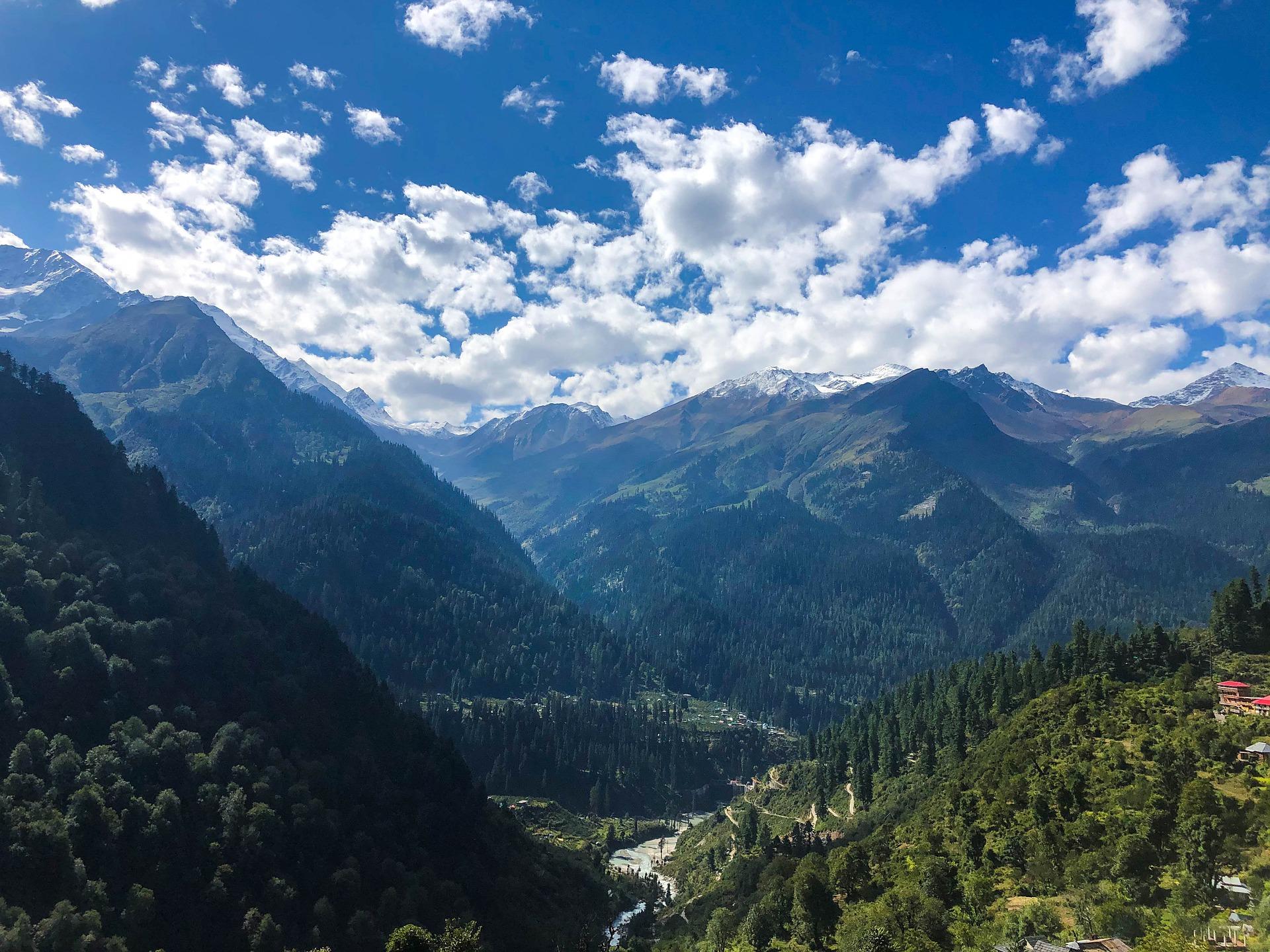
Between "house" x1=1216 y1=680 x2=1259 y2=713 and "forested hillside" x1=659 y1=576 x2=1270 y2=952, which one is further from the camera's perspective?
Result: "house" x1=1216 y1=680 x2=1259 y2=713

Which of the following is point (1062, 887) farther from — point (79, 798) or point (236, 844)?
point (79, 798)

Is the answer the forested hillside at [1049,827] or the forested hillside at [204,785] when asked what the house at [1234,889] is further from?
the forested hillside at [204,785]

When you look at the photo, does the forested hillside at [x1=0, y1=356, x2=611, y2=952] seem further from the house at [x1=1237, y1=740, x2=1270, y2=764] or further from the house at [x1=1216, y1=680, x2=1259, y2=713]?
the house at [x1=1216, y1=680, x2=1259, y2=713]

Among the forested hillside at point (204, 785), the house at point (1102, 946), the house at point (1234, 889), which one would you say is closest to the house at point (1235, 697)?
the house at point (1234, 889)

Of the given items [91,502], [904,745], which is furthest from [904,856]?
[91,502]

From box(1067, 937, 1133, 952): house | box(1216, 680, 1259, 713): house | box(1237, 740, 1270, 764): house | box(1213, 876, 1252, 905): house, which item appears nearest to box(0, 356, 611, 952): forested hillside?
box(1067, 937, 1133, 952): house

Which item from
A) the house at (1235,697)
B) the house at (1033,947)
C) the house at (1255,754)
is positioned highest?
the house at (1235,697)
